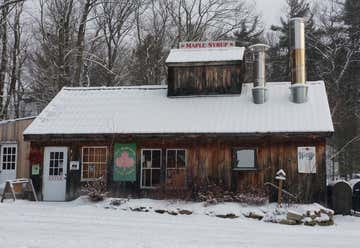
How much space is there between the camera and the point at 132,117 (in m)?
20.5

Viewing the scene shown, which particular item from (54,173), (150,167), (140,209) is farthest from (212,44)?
(140,209)

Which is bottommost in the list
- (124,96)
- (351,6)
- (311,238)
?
(311,238)

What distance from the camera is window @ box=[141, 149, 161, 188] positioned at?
19.5 m

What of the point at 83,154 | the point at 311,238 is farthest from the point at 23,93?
the point at 311,238

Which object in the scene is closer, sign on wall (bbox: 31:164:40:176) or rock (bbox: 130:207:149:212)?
rock (bbox: 130:207:149:212)

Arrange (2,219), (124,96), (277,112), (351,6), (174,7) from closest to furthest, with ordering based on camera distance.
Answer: (2,219) < (277,112) < (124,96) < (351,6) < (174,7)

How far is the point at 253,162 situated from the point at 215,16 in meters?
24.4

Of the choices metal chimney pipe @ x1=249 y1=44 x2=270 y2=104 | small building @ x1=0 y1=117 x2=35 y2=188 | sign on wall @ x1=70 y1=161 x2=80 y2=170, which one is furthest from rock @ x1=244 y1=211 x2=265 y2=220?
small building @ x1=0 y1=117 x2=35 y2=188

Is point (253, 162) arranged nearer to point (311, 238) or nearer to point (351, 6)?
point (311, 238)

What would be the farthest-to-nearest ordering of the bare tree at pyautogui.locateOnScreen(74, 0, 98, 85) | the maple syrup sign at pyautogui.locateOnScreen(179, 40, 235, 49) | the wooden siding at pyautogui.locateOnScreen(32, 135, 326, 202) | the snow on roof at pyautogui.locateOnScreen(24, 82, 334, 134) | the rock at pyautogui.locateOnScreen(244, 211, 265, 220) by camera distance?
1. the bare tree at pyautogui.locateOnScreen(74, 0, 98, 85)
2. the maple syrup sign at pyautogui.locateOnScreen(179, 40, 235, 49)
3. the snow on roof at pyautogui.locateOnScreen(24, 82, 334, 134)
4. the wooden siding at pyautogui.locateOnScreen(32, 135, 326, 202)
5. the rock at pyautogui.locateOnScreen(244, 211, 265, 220)

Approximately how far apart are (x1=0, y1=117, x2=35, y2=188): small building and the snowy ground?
612 cm

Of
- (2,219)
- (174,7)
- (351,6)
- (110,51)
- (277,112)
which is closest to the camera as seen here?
(2,219)

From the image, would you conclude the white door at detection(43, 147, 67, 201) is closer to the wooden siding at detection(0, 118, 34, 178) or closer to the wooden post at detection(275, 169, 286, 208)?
the wooden siding at detection(0, 118, 34, 178)

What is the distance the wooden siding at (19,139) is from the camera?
2406cm
